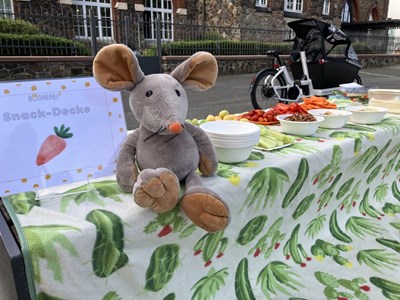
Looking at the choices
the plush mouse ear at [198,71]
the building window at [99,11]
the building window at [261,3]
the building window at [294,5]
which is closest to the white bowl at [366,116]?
the plush mouse ear at [198,71]

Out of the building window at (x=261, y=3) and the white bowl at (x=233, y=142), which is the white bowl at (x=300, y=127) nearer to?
the white bowl at (x=233, y=142)

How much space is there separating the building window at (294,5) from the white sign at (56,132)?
1806 centimetres

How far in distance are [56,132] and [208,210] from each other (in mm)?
488

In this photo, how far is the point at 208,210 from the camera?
2.88 ft

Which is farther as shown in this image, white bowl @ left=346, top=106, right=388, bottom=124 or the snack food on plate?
white bowl @ left=346, top=106, right=388, bottom=124

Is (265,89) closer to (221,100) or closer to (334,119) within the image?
(221,100)

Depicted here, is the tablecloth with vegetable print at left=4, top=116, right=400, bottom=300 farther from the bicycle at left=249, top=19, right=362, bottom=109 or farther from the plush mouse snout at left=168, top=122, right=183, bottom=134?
the bicycle at left=249, top=19, right=362, bottom=109

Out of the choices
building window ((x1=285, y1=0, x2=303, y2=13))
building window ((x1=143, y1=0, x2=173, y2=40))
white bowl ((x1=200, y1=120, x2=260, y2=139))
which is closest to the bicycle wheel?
white bowl ((x1=200, y1=120, x2=260, y2=139))

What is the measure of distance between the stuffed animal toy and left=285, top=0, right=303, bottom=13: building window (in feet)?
59.1

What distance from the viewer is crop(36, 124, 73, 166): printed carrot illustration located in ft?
3.10

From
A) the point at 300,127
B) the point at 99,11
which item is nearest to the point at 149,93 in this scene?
the point at 300,127

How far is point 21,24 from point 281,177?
29.8 feet

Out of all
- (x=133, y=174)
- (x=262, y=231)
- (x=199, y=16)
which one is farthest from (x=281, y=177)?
(x=199, y=16)

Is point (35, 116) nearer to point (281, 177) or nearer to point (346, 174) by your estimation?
point (281, 177)
